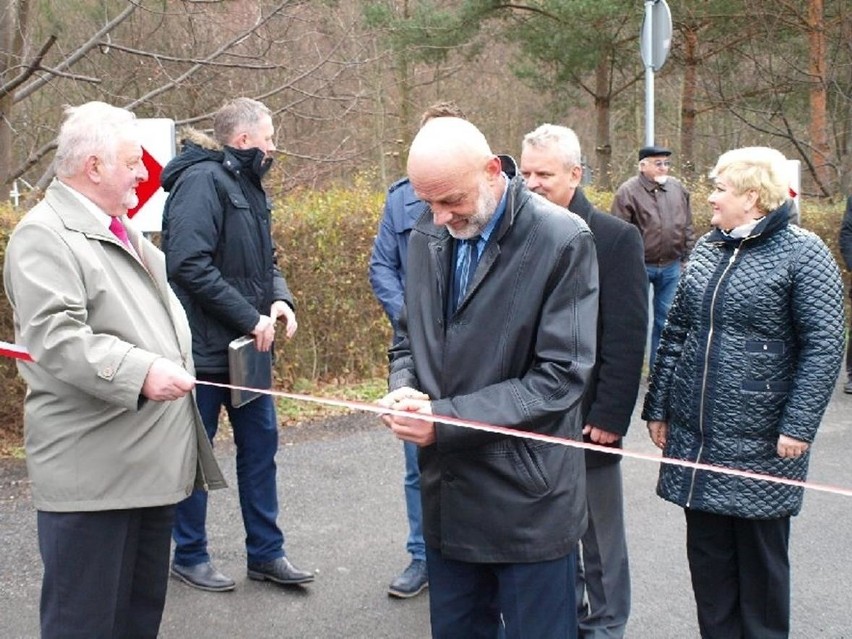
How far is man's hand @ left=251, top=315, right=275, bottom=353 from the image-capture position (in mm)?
4551

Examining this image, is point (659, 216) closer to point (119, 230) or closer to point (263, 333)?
point (263, 333)

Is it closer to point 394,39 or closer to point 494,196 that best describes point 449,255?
point 494,196

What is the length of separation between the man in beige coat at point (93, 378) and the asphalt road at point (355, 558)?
133 centimetres

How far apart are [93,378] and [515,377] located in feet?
3.97

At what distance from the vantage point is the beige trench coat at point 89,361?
2992 mm

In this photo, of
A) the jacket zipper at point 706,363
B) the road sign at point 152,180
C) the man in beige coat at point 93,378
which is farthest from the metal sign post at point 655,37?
the man in beige coat at point 93,378

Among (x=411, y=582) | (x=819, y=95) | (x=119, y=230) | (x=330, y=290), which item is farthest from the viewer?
(x=819, y=95)

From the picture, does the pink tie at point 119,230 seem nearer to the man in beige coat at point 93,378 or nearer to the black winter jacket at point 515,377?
the man in beige coat at point 93,378

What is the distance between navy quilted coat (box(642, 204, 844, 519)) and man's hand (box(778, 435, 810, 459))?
0.02 meters

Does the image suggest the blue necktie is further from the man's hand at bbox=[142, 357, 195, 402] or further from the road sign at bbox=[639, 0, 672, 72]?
the road sign at bbox=[639, 0, 672, 72]

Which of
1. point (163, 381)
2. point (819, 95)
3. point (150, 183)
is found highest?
point (819, 95)

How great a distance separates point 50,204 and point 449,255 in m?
1.23

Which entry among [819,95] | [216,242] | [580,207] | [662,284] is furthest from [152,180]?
[819,95]

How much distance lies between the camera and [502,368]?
2891 mm
